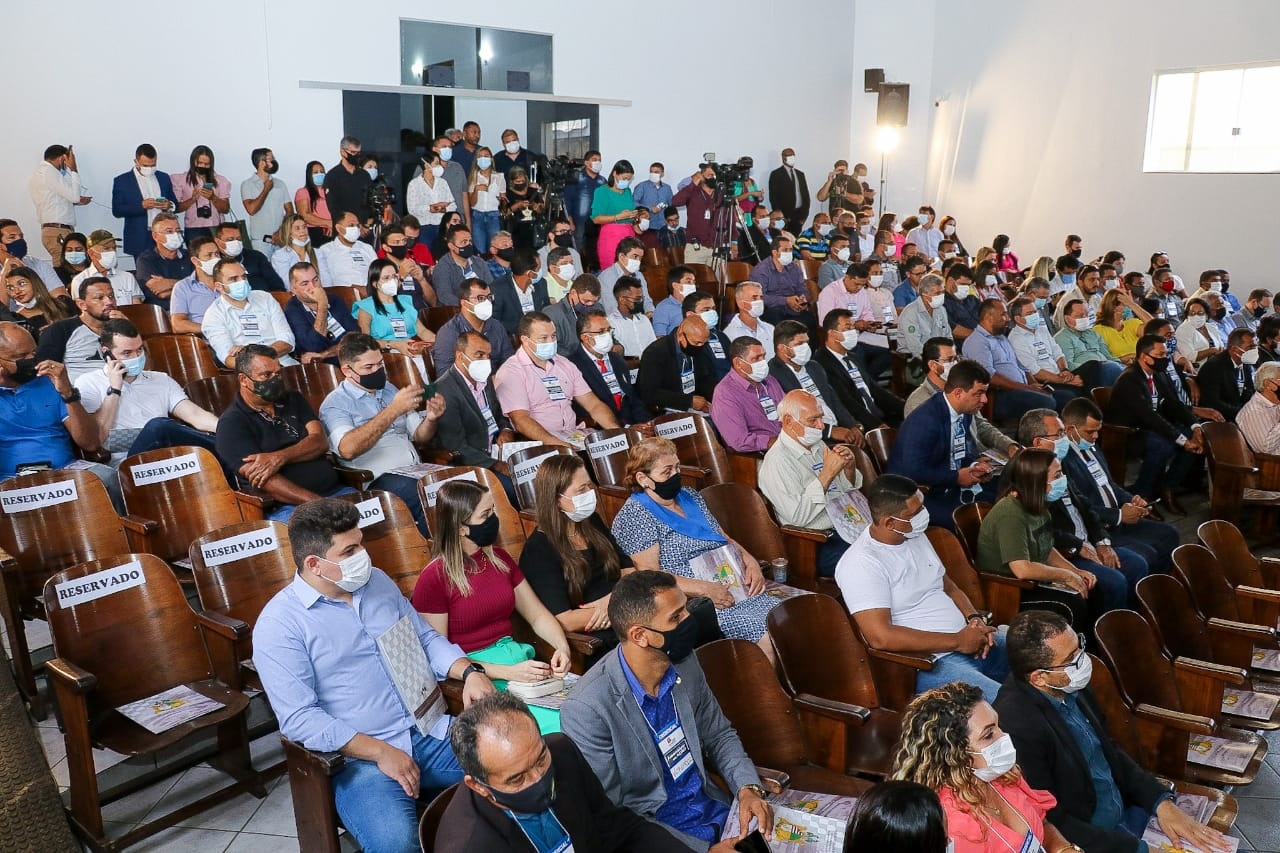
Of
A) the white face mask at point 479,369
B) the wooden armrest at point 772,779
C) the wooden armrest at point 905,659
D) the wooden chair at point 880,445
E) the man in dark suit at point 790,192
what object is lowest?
the wooden armrest at point 772,779

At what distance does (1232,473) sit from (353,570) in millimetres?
5139

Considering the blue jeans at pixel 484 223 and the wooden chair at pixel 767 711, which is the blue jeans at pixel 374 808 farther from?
the blue jeans at pixel 484 223

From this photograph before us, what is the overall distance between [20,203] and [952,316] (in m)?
7.29

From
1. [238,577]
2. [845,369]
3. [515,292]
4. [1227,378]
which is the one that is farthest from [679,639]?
[1227,378]

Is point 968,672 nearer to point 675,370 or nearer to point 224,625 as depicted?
point 224,625

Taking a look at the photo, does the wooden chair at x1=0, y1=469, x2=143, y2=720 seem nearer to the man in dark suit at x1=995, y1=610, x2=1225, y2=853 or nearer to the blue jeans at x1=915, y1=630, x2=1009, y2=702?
the blue jeans at x1=915, y1=630, x2=1009, y2=702

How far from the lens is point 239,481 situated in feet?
13.7

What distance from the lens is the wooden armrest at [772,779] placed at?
256 cm

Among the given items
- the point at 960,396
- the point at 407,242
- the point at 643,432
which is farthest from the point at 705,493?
the point at 407,242

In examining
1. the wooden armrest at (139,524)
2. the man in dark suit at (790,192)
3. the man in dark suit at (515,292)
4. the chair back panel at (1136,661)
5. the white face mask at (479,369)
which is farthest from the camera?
the man in dark suit at (790,192)

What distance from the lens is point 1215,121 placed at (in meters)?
11.3

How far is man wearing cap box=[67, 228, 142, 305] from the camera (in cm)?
636

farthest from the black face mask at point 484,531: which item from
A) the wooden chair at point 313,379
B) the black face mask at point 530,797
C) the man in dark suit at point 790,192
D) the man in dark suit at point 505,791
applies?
the man in dark suit at point 790,192

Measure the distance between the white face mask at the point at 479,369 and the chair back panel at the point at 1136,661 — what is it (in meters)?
2.90
